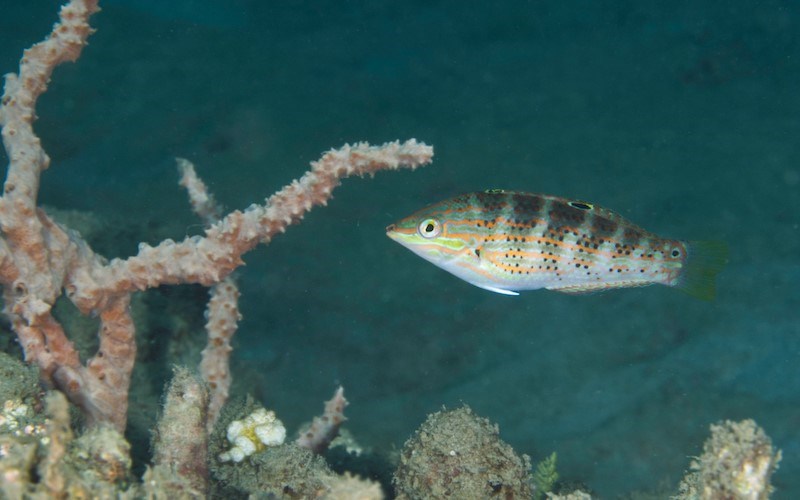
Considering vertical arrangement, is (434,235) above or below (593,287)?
below

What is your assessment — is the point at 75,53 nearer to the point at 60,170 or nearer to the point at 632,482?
the point at 60,170

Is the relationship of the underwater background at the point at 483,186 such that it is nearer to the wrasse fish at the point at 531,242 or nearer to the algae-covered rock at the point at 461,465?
the algae-covered rock at the point at 461,465

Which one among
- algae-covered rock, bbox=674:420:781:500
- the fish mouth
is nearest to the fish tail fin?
algae-covered rock, bbox=674:420:781:500

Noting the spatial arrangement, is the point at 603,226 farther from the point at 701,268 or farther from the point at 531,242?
the point at 701,268

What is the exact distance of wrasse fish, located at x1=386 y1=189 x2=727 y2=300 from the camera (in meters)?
3.15

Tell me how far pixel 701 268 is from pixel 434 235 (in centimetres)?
185

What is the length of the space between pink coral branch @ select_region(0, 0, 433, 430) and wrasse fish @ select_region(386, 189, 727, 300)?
2.15 ft

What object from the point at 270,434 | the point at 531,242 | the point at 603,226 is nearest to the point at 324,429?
the point at 270,434

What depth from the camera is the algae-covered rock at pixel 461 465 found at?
9.91ft

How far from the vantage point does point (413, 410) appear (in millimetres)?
5746

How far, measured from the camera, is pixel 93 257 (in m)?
3.67

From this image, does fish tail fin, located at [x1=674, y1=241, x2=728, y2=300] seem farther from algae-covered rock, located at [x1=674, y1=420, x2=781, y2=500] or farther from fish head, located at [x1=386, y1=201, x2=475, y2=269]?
fish head, located at [x1=386, y1=201, x2=475, y2=269]

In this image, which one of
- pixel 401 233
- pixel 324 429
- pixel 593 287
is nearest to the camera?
pixel 401 233

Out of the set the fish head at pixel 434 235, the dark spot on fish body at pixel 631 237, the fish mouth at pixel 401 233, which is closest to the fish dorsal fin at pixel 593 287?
the dark spot on fish body at pixel 631 237
